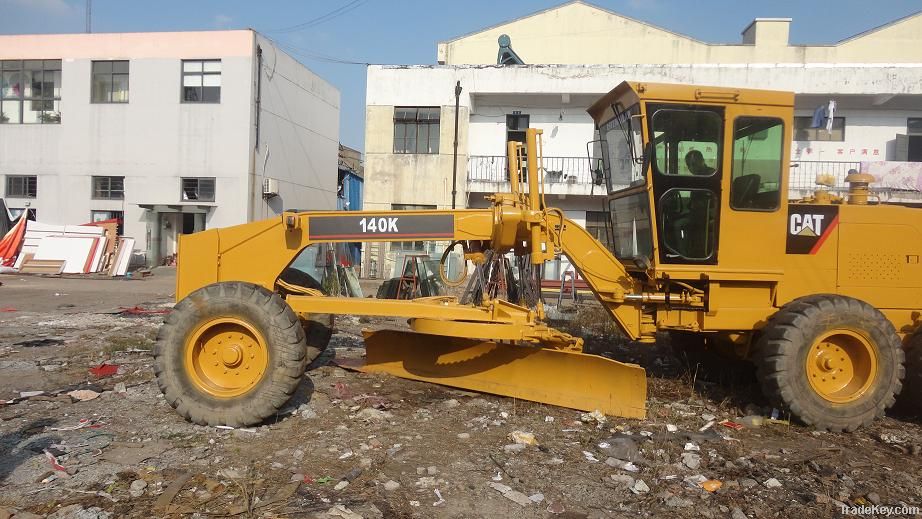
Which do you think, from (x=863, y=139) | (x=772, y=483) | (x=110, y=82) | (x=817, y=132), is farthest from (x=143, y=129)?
(x=863, y=139)

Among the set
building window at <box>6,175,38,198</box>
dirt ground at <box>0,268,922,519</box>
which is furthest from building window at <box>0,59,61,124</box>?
dirt ground at <box>0,268,922,519</box>

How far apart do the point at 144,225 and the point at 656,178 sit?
22.6 m

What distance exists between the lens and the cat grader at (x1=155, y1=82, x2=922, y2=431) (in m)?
Answer: 4.83

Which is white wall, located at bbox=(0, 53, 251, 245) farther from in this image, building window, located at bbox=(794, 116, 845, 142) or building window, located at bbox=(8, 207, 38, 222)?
building window, located at bbox=(794, 116, 845, 142)

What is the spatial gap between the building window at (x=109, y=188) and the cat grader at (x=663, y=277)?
21266 mm

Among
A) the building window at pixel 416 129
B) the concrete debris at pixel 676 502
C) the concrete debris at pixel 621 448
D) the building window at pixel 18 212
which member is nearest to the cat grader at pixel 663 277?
the concrete debris at pixel 621 448

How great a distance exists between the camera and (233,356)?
4770 mm

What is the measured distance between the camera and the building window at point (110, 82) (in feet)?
76.0

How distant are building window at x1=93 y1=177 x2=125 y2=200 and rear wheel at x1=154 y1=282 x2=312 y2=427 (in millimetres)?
21727

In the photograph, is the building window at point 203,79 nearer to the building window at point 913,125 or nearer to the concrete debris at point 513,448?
the concrete debris at point 513,448

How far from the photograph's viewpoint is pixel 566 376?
525 centimetres

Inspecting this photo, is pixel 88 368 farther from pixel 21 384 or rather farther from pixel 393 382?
pixel 393 382

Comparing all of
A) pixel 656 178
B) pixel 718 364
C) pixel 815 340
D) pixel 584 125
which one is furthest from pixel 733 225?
pixel 584 125

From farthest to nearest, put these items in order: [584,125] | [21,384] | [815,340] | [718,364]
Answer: [584,125], [718,364], [21,384], [815,340]
